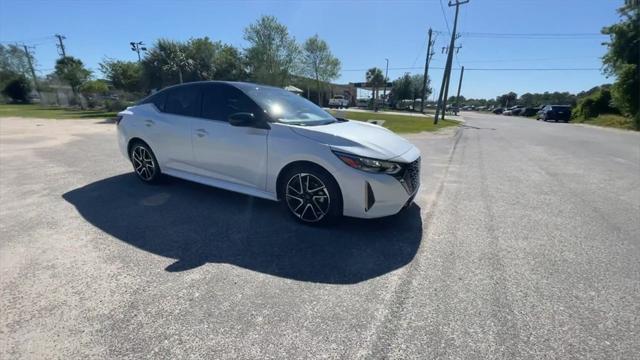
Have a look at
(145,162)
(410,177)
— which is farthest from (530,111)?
(145,162)

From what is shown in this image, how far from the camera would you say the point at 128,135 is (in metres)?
5.18

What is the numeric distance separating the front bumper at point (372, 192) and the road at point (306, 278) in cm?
33

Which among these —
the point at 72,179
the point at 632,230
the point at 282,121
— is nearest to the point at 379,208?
the point at 282,121

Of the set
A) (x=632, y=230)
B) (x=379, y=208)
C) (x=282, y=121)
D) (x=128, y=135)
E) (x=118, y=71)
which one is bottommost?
(x=632, y=230)

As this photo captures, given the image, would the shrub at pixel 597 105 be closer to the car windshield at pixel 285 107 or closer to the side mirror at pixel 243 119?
the car windshield at pixel 285 107

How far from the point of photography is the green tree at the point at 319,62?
51.8m

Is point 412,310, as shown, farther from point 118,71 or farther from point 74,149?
point 118,71

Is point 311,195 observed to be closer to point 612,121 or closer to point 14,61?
point 612,121

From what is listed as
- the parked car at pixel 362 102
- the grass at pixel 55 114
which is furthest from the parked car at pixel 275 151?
the parked car at pixel 362 102

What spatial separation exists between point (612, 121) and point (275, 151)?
1332 inches

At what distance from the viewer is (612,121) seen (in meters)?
25.9

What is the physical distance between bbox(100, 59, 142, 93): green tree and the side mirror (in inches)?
1319

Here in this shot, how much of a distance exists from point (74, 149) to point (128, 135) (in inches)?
199

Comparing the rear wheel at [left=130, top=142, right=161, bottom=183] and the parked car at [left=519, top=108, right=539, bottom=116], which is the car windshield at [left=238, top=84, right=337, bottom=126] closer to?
the rear wheel at [left=130, top=142, right=161, bottom=183]
